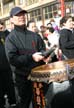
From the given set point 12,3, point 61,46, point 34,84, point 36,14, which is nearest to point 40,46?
point 34,84

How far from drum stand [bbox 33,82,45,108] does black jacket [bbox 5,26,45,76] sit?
52cm

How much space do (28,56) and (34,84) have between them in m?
0.47

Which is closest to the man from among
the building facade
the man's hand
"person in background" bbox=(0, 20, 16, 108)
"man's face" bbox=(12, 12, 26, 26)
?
"man's face" bbox=(12, 12, 26, 26)

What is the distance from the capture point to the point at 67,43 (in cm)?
771

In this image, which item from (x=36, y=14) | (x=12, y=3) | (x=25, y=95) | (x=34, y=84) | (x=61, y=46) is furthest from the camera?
(x=12, y=3)

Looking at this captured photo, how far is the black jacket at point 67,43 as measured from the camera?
7.72 metres

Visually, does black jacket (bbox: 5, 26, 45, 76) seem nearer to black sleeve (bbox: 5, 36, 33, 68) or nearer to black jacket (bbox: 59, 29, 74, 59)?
black sleeve (bbox: 5, 36, 33, 68)

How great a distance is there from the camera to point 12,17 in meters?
5.88

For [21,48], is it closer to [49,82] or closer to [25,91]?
[25,91]

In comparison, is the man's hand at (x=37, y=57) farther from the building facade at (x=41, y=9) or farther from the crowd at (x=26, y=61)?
the building facade at (x=41, y=9)

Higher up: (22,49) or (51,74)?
(22,49)

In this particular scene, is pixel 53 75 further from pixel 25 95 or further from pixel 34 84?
pixel 25 95

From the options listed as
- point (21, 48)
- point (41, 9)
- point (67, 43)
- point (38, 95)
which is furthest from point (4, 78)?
point (41, 9)

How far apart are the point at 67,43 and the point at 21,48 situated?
218 centimetres
